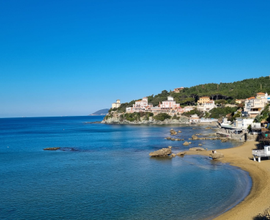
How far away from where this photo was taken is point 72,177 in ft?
79.0

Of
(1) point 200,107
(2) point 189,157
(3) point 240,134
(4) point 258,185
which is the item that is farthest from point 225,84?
(4) point 258,185

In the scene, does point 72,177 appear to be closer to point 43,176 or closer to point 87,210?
point 43,176

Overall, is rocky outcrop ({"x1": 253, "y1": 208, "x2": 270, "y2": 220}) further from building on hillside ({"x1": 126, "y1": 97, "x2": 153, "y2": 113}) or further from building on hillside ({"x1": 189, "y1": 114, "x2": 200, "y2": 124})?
building on hillside ({"x1": 126, "y1": 97, "x2": 153, "y2": 113})

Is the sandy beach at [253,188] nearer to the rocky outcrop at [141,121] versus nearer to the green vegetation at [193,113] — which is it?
the rocky outcrop at [141,121]

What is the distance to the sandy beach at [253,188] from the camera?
14.8 metres

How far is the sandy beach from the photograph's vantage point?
582 inches

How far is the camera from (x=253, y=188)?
757 inches

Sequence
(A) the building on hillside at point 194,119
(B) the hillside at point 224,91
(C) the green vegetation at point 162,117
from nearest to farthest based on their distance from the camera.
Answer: (A) the building on hillside at point 194,119
(C) the green vegetation at point 162,117
(B) the hillside at point 224,91

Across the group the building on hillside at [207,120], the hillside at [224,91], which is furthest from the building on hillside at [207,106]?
the building on hillside at [207,120]

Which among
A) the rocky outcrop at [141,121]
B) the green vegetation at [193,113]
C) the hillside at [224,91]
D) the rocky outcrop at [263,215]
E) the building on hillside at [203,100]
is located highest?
the hillside at [224,91]

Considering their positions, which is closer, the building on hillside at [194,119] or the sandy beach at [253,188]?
the sandy beach at [253,188]

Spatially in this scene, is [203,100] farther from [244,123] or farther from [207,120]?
[244,123]

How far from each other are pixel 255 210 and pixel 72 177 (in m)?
16.8

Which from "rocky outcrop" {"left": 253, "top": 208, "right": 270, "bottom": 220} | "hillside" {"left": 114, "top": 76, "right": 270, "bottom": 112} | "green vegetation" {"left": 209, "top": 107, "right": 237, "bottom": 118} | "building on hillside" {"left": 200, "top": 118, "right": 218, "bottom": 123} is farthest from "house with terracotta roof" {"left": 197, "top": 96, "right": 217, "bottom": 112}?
"rocky outcrop" {"left": 253, "top": 208, "right": 270, "bottom": 220}
